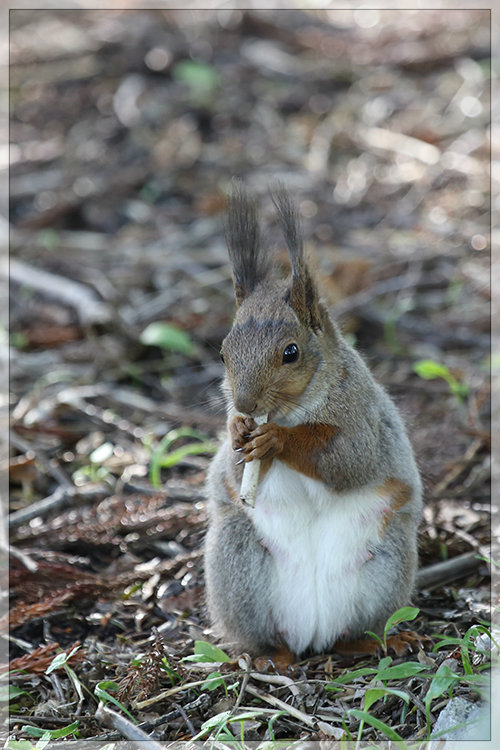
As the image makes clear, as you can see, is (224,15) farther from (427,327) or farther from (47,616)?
(47,616)

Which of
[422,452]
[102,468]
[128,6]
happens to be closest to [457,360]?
[422,452]

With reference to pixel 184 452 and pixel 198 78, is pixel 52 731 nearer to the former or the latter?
pixel 184 452

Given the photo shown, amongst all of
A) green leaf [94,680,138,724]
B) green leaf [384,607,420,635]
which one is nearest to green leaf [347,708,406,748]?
green leaf [384,607,420,635]

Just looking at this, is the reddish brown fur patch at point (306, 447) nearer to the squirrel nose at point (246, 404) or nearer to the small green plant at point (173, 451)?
the squirrel nose at point (246, 404)

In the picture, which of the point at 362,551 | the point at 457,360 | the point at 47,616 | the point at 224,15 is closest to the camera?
the point at 362,551

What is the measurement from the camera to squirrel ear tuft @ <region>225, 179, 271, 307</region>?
2.96 metres

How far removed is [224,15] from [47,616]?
675 cm

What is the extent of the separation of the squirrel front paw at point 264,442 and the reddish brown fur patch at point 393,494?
413 mm

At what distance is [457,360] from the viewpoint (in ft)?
16.4

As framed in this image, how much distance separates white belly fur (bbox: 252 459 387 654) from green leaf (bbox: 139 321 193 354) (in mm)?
1987

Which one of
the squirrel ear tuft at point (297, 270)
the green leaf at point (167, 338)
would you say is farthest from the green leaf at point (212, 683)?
the green leaf at point (167, 338)

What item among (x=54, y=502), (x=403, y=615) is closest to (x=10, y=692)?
(x=54, y=502)

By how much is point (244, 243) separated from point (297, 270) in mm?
204

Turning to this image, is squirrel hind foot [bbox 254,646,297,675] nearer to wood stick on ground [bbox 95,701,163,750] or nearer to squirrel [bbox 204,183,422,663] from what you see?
squirrel [bbox 204,183,422,663]
